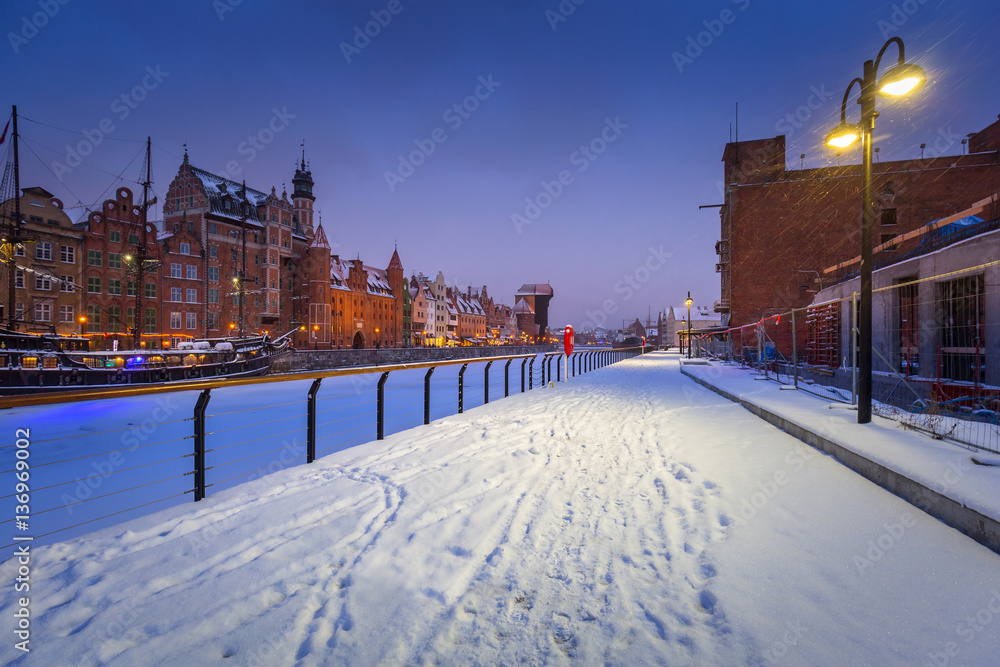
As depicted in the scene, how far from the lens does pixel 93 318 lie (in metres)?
34.9

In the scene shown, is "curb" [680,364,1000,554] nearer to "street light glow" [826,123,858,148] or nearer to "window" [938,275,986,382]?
"street light glow" [826,123,858,148]

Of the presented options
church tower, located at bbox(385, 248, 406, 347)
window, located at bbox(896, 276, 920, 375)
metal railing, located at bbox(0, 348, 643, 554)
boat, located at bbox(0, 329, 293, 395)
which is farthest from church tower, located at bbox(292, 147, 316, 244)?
window, located at bbox(896, 276, 920, 375)

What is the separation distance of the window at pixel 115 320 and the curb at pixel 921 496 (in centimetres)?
4577

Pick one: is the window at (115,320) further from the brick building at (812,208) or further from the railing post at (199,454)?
the brick building at (812,208)

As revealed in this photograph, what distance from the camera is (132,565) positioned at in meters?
2.98

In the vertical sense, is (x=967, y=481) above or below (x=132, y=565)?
above

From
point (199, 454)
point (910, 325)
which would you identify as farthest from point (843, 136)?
point (910, 325)

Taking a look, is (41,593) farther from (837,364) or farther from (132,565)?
(837,364)

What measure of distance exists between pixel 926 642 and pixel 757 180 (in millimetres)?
38807

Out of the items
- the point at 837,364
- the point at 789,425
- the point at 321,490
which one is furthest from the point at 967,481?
Answer: the point at 837,364

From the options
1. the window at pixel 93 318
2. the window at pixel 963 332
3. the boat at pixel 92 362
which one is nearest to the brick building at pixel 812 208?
the window at pixel 963 332

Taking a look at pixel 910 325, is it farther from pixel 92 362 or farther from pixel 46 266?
pixel 46 266

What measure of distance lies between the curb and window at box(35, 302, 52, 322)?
4503 cm

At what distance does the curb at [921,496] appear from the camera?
9.75 ft
